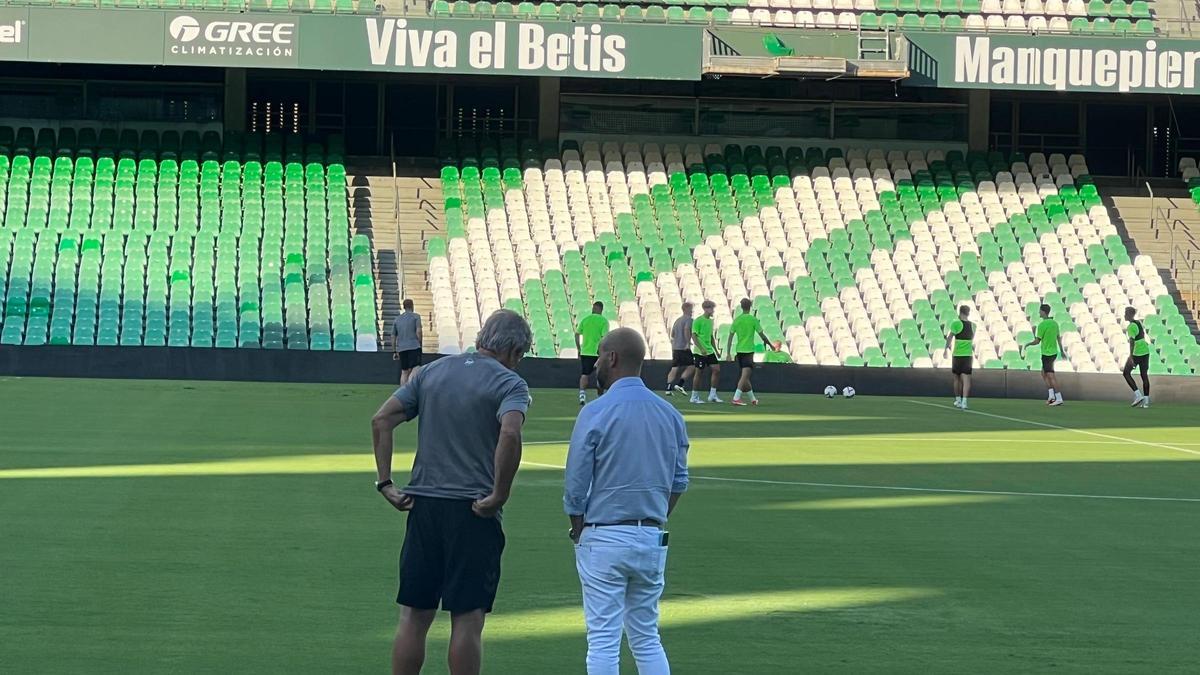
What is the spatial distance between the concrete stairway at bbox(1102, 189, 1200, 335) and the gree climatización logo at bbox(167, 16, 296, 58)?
21.4m

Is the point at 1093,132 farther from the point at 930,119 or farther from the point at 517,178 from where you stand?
the point at 517,178

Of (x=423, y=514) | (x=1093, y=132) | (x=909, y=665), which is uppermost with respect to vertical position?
(x=1093, y=132)

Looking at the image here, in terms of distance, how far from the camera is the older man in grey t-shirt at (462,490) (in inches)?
277

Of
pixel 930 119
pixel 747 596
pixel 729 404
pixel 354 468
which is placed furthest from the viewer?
pixel 930 119

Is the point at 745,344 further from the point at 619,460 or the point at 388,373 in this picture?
the point at 619,460

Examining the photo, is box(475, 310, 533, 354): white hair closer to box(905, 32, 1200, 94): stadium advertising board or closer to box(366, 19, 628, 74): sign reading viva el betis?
box(366, 19, 628, 74): sign reading viva el betis

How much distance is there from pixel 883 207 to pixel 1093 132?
8.71 metres

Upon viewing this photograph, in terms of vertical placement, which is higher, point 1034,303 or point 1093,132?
point 1093,132

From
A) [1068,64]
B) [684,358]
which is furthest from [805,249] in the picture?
[684,358]

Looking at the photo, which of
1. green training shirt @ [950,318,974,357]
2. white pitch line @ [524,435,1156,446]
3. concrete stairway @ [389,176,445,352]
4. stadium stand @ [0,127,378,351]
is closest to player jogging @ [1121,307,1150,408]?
green training shirt @ [950,318,974,357]

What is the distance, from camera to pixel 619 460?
6941 mm

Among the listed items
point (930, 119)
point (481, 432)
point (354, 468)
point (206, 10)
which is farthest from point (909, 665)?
point (930, 119)

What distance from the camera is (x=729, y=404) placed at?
3023 centimetres

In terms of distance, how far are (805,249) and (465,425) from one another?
33478 mm
